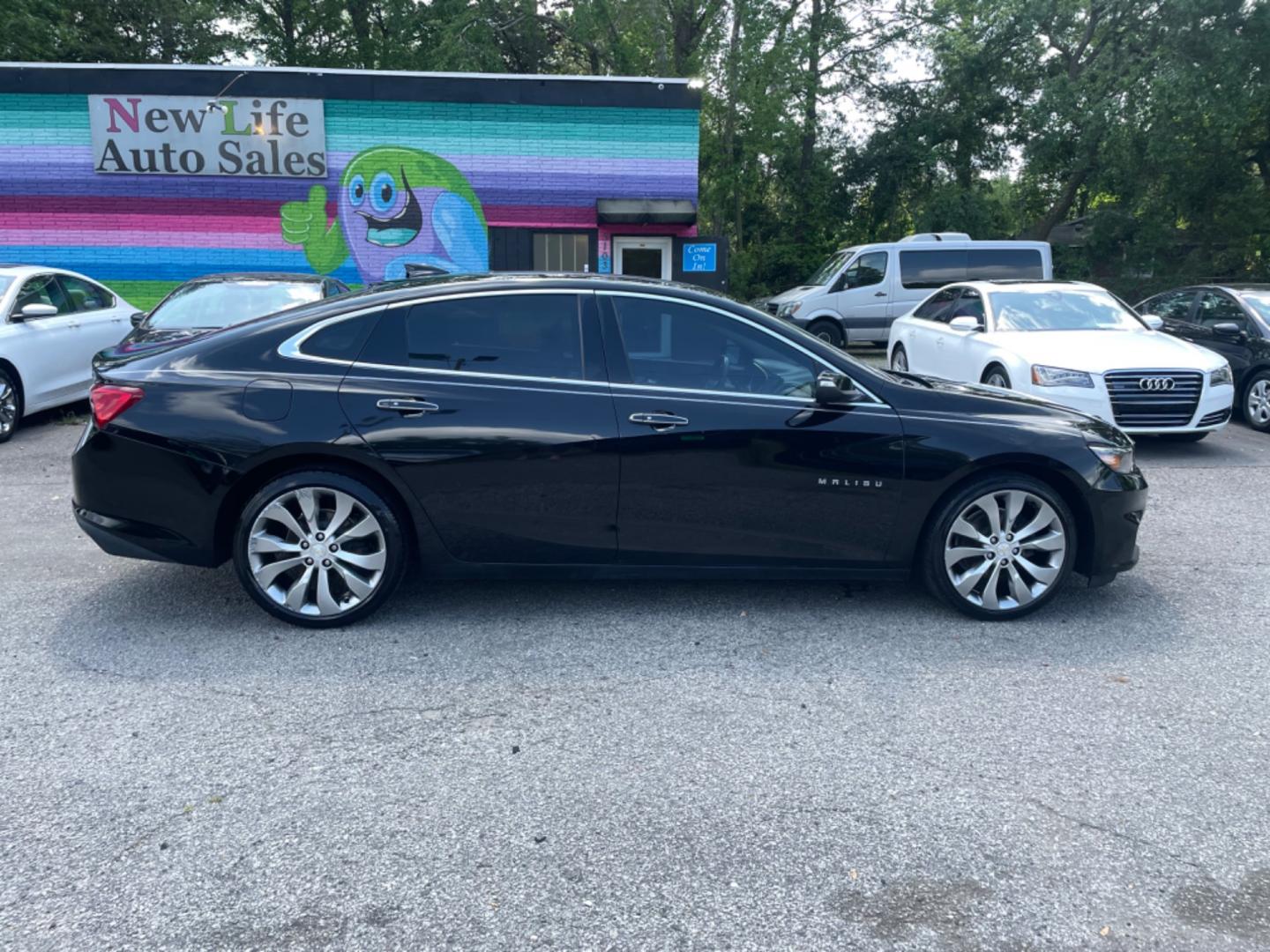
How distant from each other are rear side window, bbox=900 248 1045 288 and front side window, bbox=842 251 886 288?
427 mm

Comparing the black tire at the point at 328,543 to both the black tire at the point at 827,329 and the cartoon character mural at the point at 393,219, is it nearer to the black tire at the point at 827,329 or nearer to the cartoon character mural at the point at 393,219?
the cartoon character mural at the point at 393,219

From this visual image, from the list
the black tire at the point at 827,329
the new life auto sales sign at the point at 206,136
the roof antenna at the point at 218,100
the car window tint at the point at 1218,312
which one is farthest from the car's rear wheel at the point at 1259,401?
the roof antenna at the point at 218,100

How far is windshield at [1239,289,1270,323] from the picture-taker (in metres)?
11.4

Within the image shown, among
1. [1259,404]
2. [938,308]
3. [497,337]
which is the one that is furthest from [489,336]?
[1259,404]

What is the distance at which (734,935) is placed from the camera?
269 centimetres

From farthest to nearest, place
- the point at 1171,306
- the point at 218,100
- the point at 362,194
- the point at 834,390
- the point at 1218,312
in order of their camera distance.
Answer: the point at 362,194, the point at 218,100, the point at 1171,306, the point at 1218,312, the point at 834,390

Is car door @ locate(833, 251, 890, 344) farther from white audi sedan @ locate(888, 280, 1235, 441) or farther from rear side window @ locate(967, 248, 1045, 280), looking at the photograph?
white audi sedan @ locate(888, 280, 1235, 441)

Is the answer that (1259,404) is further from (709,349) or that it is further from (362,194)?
(362,194)

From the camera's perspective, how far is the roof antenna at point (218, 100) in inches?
666

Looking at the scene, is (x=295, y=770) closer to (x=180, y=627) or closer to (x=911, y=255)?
(x=180, y=627)

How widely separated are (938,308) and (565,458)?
819 cm

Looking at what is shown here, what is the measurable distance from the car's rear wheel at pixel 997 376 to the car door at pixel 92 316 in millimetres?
8819

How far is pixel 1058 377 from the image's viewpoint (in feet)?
29.2

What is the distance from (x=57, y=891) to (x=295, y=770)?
31.7 inches
